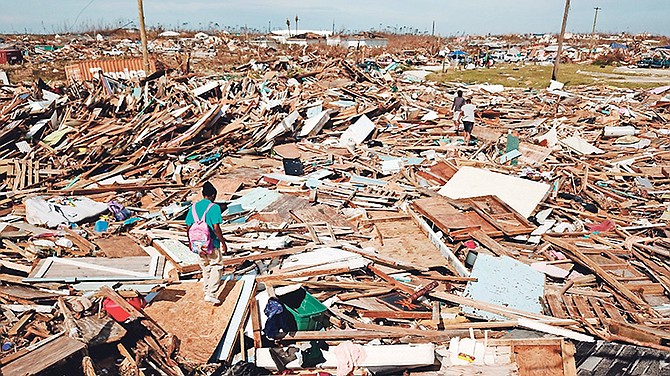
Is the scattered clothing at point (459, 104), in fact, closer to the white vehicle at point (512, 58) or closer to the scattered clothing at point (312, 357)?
the scattered clothing at point (312, 357)

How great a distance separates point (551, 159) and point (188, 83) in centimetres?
1175

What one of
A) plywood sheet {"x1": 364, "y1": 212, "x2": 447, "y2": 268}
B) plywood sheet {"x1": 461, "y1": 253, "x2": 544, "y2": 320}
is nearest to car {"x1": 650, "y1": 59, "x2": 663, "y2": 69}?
plywood sheet {"x1": 364, "y1": 212, "x2": 447, "y2": 268}

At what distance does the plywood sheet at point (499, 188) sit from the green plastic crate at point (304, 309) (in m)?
4.36

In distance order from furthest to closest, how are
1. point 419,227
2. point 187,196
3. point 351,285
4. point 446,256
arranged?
point 187,196
point 419,227
point 446,256
point 351,285

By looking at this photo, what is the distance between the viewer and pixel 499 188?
8.62m

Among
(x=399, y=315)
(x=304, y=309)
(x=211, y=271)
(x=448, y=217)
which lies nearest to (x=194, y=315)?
(x=211, y=271)

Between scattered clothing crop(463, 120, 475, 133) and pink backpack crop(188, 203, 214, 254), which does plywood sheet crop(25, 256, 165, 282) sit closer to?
pink backpack crop(188, 203, 214, 254)

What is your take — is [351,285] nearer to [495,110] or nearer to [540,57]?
[495,110]

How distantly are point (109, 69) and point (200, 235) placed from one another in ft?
58.3

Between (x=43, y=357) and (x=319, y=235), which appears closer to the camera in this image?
(x=43, y=357)

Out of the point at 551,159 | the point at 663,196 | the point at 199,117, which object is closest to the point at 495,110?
the point at 551,159

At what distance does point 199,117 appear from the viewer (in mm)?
12422

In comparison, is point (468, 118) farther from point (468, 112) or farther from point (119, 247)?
A: point (119, 247)

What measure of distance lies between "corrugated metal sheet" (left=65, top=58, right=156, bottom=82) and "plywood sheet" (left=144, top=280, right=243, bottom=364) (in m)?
15.9
